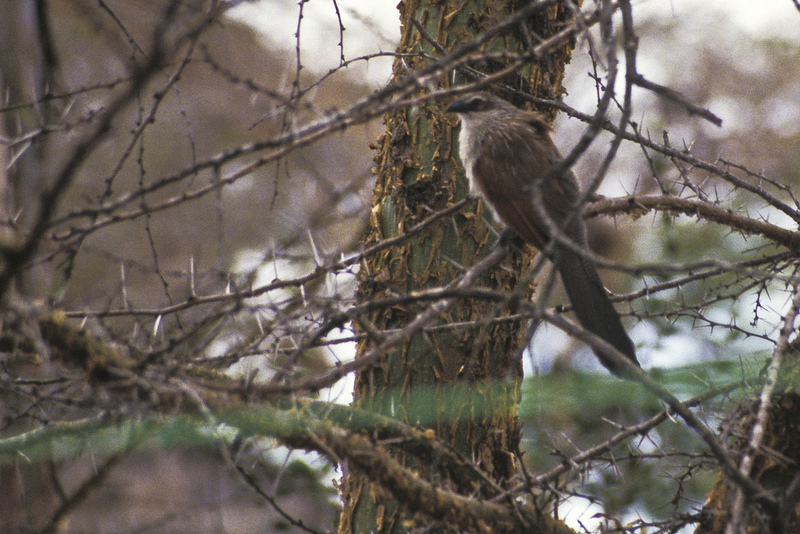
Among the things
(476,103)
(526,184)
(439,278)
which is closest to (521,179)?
(526,184)

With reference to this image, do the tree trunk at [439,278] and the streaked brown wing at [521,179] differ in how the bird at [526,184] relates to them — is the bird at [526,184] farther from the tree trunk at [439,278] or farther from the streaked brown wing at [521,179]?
the tree trunk at [439,278]

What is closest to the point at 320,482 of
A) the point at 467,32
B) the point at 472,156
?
the point at 472,156

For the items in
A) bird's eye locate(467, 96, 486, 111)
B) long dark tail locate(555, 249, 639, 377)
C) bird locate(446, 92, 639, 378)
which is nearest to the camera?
long dark tail locate(555, 249, 639, 377)

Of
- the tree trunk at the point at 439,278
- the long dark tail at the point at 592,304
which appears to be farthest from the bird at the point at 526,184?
the tree trunk at the point at 439,278

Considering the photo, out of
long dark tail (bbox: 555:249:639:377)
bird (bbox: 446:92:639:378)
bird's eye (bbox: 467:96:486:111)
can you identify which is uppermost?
bird's eye (bbox: 467:96:486:111)

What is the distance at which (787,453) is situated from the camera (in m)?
2.56

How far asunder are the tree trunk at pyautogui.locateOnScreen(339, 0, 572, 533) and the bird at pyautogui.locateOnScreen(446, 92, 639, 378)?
14 cm

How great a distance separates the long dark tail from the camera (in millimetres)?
2770

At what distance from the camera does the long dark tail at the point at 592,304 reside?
277 cm

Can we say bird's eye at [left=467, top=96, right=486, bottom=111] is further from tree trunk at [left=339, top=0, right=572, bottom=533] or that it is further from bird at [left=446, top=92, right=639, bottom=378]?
tree trunk at [left=339, top=0, right=572, bottom=533]

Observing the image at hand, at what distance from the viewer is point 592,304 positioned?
291 cm

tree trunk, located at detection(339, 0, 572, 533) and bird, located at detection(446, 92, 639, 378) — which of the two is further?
tree trunk, located at detection(339, 0, 572, 533)

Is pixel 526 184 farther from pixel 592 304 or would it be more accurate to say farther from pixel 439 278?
pixel 592 304

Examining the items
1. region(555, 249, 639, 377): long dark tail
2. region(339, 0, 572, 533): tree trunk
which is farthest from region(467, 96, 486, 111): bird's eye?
region(555, 249, 639, 377): long dark tail
